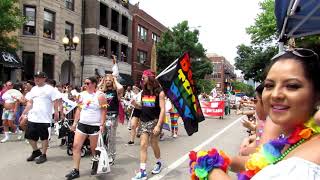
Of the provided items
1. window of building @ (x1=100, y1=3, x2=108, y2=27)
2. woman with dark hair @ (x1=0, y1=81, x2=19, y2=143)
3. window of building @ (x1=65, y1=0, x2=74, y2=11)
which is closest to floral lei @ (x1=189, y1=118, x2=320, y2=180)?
woman with dark hair @ (x1=0, y1=81, x2=19, y2=143)

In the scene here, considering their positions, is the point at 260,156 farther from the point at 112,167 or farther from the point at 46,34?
the point at 46,34

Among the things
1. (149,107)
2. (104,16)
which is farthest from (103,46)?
(149,107)

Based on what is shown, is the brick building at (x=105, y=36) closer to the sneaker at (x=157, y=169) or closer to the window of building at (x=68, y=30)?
the window of building at (x=68, y=30)

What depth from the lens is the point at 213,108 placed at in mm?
25375

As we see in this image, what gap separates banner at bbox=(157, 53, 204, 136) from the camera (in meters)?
4.14

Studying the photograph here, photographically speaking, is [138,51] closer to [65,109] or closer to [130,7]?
[130,7]

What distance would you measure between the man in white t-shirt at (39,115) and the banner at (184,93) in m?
4.76

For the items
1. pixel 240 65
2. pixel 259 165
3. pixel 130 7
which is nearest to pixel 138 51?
pixel 130 7

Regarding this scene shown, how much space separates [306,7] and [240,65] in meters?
40.7

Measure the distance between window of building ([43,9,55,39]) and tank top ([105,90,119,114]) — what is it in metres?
19.7

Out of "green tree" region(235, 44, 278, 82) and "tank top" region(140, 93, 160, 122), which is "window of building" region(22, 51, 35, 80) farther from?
"green tree" region(235, 44, 278, 82)

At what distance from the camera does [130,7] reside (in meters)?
41.2

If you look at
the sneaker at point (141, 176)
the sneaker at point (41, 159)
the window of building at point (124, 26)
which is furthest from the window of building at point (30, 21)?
the sneaker at point (141, 176)

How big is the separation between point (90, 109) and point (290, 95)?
20.3ft
